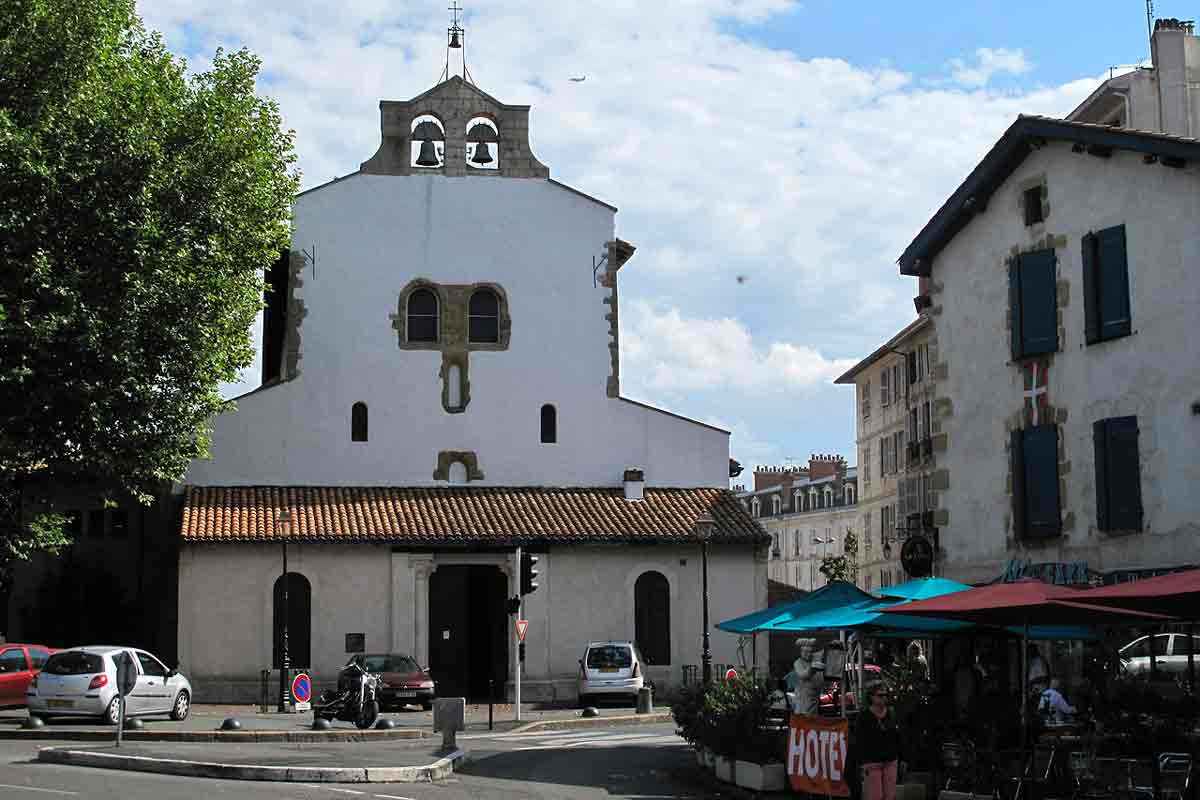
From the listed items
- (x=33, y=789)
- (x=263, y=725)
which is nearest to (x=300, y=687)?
(x=263, y=725)

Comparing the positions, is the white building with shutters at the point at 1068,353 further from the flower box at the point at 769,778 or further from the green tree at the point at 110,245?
the green tree at the point at 110,245

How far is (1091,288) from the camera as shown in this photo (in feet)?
81.7

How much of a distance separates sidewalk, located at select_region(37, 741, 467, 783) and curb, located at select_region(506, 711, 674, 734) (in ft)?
19.1

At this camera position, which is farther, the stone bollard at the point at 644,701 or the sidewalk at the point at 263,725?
the stone bollard at the point at 644,701

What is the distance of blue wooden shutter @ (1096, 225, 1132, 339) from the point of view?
24.2 meters

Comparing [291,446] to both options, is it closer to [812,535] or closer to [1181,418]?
[1181,418]

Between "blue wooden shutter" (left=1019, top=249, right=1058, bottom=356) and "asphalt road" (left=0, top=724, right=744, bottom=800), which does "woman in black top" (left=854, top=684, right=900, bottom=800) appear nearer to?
"asphalt road" (left=0, top=724, right=744, bottom=800)

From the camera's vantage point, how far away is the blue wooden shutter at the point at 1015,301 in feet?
86.1

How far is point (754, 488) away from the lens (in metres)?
115

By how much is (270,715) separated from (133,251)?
10.5 metres

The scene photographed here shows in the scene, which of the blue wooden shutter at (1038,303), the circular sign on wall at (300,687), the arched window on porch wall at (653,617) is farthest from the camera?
the arched window on porch wall at (653,617)

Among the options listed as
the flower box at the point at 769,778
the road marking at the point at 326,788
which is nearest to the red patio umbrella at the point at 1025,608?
the flower box at the point at 769,778

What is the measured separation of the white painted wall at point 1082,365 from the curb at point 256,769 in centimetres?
1005

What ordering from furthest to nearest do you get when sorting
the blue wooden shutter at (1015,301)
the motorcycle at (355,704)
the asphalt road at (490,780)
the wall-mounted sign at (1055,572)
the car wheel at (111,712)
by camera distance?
the motorcycle at (355,704)
the car wheel at (111,712)
the blue wooden shutter at (1015,301)
the wall-mounted sign at (1055,572)
the asphalt road at (490,780)
